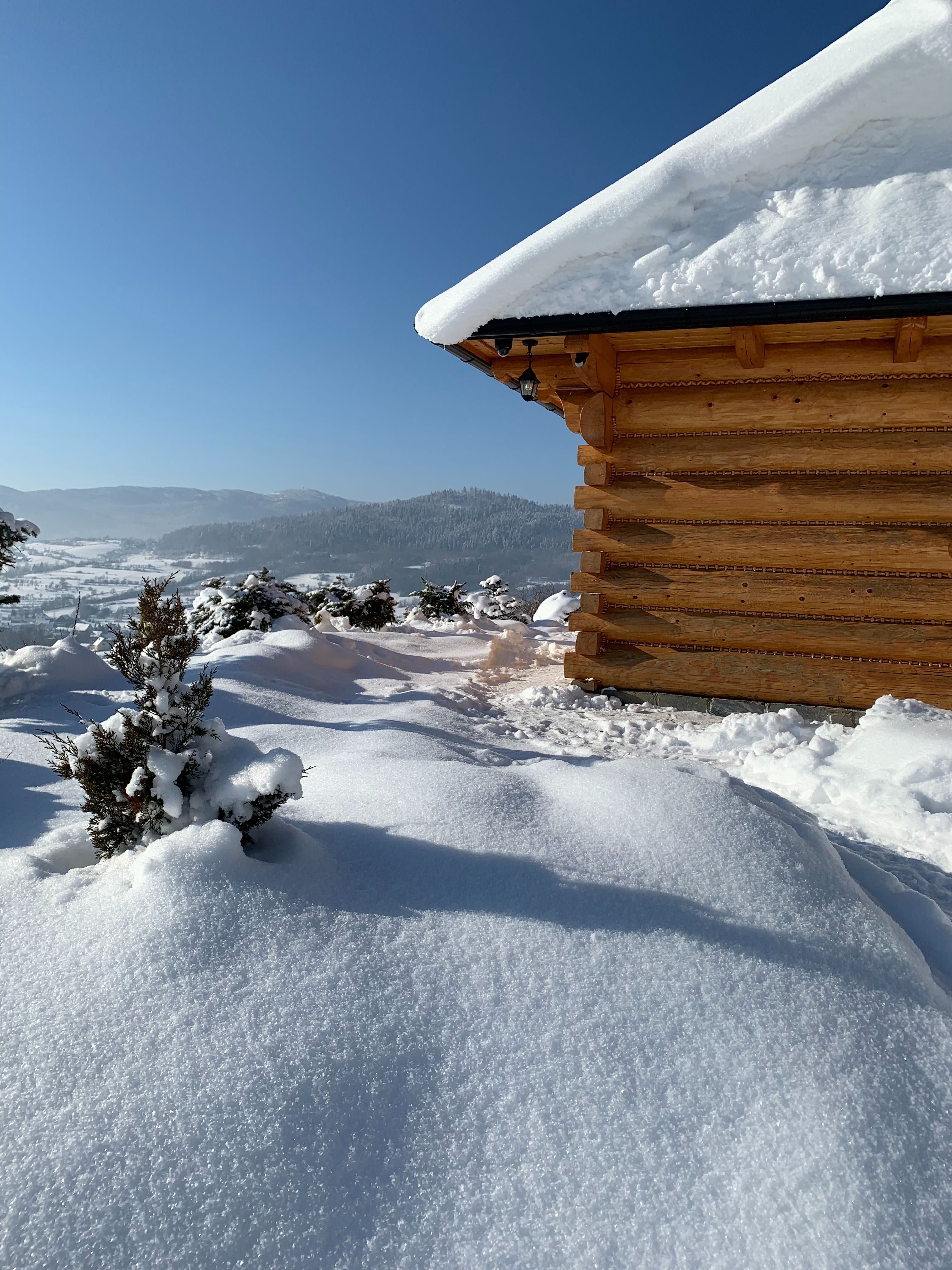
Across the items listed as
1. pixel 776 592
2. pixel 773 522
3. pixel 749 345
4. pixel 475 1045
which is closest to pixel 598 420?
pixel 749 345

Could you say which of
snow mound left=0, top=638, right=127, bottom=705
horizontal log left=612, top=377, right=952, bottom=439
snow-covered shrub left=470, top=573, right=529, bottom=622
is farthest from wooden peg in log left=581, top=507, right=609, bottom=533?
snow-covered shrub left=470, top=573, right=529, bottom=622

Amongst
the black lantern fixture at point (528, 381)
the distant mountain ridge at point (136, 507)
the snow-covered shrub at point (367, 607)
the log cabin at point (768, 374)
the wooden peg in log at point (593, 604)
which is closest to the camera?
the log cabin at point (768, 374)

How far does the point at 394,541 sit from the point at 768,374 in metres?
53.5

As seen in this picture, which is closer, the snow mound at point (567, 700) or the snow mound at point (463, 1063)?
the snow mound at point (463, 1063)

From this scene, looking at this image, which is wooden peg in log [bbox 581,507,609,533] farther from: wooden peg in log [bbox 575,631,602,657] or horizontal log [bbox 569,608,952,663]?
wooden peg in log [bbox 575,631,602,657]

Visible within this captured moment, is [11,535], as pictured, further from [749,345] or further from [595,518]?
[749,345]

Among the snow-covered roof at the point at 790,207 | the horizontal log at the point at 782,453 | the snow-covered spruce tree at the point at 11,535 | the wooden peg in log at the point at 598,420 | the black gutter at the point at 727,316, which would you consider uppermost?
the snow-covered roof at the point at 790,207

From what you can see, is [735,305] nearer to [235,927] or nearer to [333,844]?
[333,844]

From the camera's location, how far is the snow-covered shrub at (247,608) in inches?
439

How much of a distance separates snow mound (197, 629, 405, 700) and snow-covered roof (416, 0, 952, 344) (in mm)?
3482

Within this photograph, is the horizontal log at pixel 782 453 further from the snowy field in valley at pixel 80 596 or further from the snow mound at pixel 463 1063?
the snow mound at pixel 463 1063

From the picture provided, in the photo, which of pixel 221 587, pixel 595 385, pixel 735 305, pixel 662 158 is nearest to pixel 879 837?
pixel 735 305

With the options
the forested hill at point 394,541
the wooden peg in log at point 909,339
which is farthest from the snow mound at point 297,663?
the forested hill at point 394,541

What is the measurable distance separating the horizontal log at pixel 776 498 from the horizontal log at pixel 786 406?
418 millimetres
